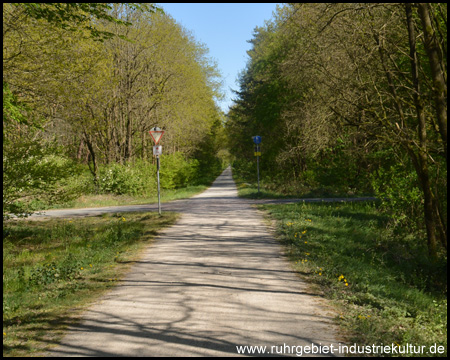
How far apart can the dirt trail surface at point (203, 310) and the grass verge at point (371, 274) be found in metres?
0.44

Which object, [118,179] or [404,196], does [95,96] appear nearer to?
[118,179]

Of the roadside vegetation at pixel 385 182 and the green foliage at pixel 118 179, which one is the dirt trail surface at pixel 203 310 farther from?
the green foliage at pixel 118 179

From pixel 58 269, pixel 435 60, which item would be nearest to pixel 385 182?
pixel 435 60

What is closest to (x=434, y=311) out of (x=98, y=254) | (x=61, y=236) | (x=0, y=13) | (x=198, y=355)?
(x=198, y=355)

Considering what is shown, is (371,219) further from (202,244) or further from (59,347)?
(59,347)

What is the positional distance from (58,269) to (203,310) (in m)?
3.82

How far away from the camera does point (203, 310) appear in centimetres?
512

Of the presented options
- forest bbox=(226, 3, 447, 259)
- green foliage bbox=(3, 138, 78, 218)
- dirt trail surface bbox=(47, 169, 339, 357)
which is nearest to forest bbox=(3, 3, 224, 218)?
green foliage bbox=(3, 138, 78, 218)

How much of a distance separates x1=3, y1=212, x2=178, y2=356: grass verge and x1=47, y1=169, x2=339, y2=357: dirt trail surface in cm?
35

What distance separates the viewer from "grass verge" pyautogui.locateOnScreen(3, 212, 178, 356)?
15.3 feet

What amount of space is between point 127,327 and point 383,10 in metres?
9.14

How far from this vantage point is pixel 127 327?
458 centimetres

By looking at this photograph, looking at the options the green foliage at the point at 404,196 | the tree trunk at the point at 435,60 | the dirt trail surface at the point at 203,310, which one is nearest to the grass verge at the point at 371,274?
the dirt trail surface at the point at 203,310

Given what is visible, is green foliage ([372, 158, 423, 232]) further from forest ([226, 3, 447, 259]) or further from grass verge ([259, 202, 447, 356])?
grass verge ([259, 202, 447, 356])
